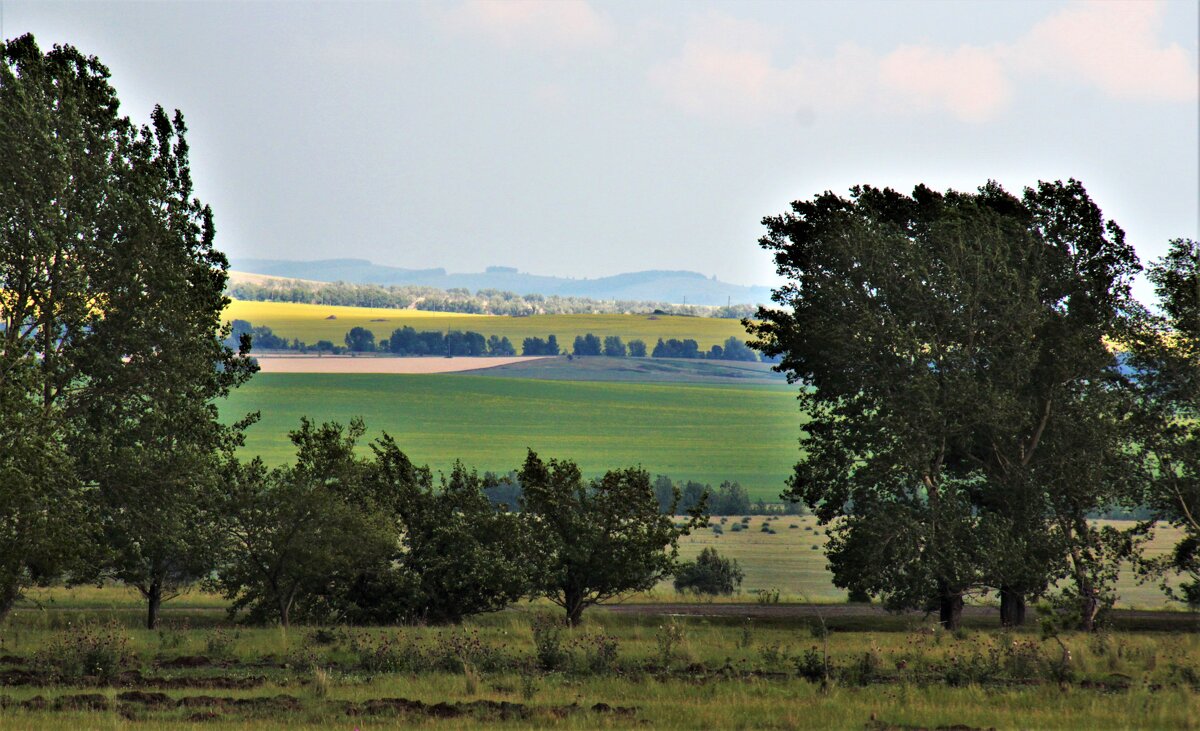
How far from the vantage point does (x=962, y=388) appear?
1385 inches

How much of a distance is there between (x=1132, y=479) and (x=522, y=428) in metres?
152

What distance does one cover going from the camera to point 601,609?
42812 mm

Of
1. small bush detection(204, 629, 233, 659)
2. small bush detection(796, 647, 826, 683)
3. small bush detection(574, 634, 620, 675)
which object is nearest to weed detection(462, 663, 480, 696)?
small bush detection(574, 634, 620, 675)

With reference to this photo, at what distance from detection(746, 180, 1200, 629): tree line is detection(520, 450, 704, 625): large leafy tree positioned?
15.5 feet

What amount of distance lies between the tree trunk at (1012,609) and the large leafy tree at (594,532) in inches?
373

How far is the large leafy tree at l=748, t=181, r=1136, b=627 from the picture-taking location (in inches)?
1394

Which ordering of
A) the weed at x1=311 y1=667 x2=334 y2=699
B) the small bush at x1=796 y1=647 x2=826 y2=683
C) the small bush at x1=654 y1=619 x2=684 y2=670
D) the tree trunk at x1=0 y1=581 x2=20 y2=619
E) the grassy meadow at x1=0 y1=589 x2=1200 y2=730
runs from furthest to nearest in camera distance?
the tree trunk at x1=0 y1=581 x2=20 y2=619 < the small bush at x1=654 y1=619 x2=684 y2=670 < the small bush at x1=796 y1=647 x2=826 y2=683 < the weed at x1=311 y1=667 x2=334 y2=699 < the grassy meadow at x1=0 y1=589 x2=1200 y2=730

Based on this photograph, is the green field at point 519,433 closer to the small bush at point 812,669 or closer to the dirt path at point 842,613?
the dirt path at point 842,613

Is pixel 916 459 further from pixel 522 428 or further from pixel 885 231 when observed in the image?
pixel 522 428

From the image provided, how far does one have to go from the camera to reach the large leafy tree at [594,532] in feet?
123

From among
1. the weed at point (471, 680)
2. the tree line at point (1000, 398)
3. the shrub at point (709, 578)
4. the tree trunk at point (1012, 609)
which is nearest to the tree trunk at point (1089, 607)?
the tree line at point (1000, 398)

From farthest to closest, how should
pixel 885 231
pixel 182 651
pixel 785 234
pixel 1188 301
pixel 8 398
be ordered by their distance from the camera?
1. pixel 785 234
2. pixel 885 231
3. pixel 1188 301
4. pixel 182 651
5. pixel 8 398

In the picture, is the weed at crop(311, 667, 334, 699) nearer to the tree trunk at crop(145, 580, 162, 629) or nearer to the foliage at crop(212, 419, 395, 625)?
the foliage at crop(212, 419, 395, 625)

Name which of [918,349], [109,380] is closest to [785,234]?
[918,349]
